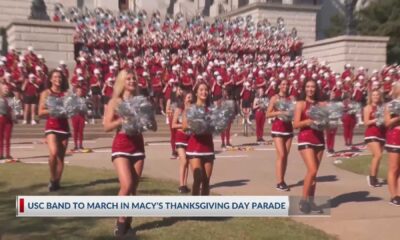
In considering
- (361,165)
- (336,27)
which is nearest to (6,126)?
(361,165)

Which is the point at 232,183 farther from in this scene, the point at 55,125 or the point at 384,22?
the point at 384,22

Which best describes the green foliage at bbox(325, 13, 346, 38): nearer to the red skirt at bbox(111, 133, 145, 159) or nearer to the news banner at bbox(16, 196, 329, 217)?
the red skirt at bbox(111, 133, 145, 159)

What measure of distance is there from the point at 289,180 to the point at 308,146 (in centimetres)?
349

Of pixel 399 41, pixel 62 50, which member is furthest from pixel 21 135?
pixel 399 41

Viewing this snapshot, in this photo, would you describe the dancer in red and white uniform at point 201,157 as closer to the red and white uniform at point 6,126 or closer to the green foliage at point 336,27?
the red and white uniform at point 6,126

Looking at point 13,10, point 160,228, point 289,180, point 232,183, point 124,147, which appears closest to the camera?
point 124,147

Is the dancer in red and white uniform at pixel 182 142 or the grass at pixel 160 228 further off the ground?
the dancer in red and white uniform at pixel 182 142

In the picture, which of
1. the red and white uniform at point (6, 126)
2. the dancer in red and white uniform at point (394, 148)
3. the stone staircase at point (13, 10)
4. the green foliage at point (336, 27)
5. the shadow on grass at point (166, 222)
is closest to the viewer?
the shadow on grass at point (166, 222)

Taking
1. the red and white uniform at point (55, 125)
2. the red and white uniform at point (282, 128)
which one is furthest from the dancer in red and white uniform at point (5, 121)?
the red and white uniform at point (282, 128)

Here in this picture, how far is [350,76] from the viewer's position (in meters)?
24.3

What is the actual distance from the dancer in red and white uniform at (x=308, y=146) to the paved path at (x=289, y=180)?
0.37 meters

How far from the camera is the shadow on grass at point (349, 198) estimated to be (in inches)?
349

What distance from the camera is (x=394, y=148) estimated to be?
8555 millimetres

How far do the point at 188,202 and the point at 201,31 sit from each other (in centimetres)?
2205
